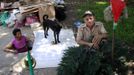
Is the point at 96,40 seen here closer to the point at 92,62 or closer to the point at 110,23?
the point at 92,62

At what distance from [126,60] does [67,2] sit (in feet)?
20.5

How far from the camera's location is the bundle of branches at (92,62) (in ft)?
15.0

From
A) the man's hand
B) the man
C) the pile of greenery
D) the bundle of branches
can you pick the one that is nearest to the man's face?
the man

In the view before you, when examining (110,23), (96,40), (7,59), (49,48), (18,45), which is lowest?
(7,59)

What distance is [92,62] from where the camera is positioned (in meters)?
4.59

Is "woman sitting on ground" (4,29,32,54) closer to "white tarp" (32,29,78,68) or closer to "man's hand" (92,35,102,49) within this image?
"white tarp" (32,29,78,68)

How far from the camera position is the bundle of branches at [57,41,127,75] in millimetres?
4586

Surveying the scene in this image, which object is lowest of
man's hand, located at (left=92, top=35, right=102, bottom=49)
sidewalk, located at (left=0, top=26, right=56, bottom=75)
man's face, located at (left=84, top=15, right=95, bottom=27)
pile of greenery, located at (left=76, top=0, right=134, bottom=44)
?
sidewalk, located at (left=0, top=26, right=56, bottom=75)

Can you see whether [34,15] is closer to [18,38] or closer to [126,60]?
[18,38]

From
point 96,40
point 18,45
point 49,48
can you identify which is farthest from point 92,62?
point 49,48

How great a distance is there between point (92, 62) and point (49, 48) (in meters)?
2.69

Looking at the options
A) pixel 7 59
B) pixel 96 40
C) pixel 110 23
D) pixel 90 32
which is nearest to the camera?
pixel 96 40

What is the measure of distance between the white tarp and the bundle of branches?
1555mm

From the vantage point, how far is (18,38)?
6.07 metres
